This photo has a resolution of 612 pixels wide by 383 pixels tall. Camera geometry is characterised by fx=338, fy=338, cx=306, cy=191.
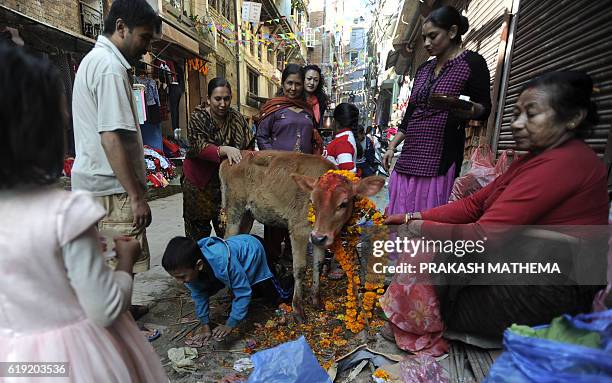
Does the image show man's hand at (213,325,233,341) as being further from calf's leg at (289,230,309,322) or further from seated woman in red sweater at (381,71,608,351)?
seated woman in red sweater at (381,71,608,351)

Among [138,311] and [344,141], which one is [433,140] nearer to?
[344,141]

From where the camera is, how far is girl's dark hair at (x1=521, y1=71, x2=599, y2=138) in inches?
65.8

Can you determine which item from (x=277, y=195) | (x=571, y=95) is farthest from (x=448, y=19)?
(x=277, y=195)

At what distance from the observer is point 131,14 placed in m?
2.10

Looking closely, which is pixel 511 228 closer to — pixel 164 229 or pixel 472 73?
pixel 472 73

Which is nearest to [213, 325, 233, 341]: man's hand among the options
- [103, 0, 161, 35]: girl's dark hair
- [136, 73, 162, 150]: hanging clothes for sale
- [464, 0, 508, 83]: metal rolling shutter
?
[103, 0, 161, 35]: girl's dark hair

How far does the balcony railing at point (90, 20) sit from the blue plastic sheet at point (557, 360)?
33.0 ft

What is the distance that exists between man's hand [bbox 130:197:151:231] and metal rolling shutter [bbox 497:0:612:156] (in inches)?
110

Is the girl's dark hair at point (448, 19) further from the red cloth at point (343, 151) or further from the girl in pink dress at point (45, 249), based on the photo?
the girl in pink dress at point (45, 249)

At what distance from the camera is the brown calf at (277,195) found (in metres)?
3.03

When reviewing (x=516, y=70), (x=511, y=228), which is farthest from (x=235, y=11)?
(x=511, y=228)

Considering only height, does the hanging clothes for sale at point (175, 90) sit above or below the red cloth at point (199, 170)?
above

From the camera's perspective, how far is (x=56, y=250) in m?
0.97

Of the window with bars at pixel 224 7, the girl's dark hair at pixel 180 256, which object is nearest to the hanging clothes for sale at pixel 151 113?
the window with bars at pixel 224 7
